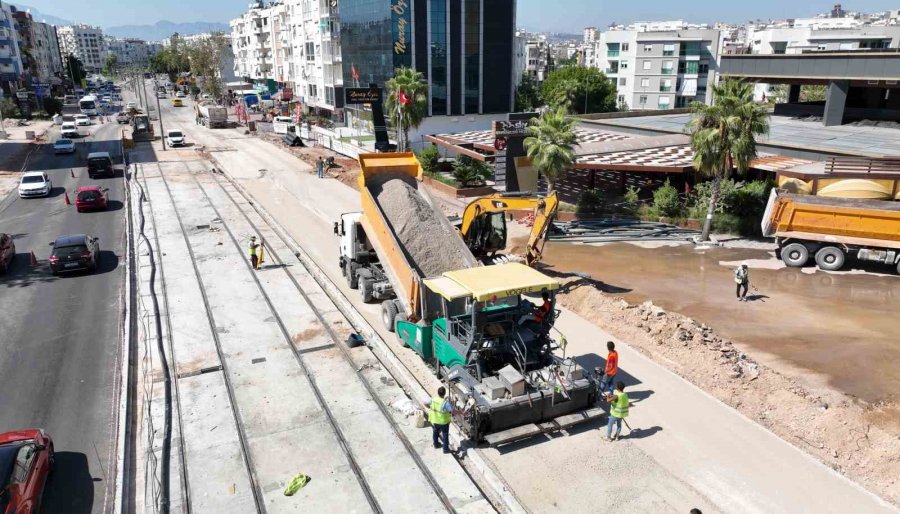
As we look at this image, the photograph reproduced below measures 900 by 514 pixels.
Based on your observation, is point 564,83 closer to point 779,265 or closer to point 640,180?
point 640,180

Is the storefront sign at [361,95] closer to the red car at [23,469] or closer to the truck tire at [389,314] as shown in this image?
the truck tire at [389,314]

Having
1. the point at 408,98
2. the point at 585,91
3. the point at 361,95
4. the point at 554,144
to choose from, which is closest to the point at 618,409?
the point at 554,144

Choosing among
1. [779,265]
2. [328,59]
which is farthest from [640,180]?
[328,59]

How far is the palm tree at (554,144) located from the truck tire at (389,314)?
1309 centimetres

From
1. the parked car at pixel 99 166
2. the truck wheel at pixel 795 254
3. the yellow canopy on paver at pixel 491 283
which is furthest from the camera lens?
the parked car at pixel 99 166

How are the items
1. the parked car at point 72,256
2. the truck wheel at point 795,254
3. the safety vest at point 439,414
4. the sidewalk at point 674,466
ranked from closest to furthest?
the sidewalk at point 674,466 → the safety vest at point 439,414 → the parked car at point 72,256 → the truck wheel at point 795,254

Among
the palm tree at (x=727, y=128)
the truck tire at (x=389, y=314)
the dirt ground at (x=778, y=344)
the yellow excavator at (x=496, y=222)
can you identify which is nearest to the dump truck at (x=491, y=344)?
the truck tire at (x=389, y=314)

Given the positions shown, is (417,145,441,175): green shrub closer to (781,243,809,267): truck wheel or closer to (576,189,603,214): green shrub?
(576,189,603,214): green shrub

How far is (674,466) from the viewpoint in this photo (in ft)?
38.8

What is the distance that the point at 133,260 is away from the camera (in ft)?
83.4

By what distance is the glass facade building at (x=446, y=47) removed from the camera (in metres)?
58.3

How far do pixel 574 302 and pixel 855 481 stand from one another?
974 cm

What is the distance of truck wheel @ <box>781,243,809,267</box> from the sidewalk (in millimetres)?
11686

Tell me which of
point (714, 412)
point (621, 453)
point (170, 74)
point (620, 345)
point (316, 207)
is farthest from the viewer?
point (170, 74)
